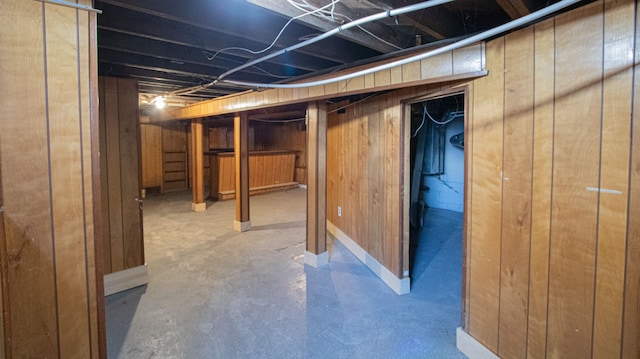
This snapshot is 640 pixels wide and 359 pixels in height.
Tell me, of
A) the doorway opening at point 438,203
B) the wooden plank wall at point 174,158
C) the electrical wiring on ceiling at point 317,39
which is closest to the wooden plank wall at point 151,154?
the wooden plank wall at point 174,158

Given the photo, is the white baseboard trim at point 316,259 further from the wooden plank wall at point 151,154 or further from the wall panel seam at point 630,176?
the wooden plank wall at point 151,154

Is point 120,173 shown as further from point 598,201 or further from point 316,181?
point 598,201

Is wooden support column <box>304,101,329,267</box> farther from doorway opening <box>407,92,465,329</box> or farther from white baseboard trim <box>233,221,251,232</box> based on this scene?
white baseboard trim <box>233,221,251,232</box>

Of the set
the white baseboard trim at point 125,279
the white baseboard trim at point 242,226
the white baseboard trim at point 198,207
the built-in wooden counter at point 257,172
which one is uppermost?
the built-in wooden counter at point 257,172

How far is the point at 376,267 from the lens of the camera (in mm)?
3232

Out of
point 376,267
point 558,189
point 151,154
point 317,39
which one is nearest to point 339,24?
point 317,39

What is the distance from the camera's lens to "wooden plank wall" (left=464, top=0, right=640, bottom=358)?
1222 millimetres

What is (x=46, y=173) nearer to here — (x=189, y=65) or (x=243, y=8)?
(x=243, y=8)

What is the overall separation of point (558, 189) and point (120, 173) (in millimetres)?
3153

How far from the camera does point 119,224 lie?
292 centimetres

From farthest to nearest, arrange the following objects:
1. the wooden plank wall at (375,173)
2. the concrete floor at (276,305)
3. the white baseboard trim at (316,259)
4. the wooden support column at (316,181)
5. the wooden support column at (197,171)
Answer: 1. the wooden support column at (197,171)
2. the white baseboard trim at (316,259)
3. the wooden support column at (316,181)
4. the wooden plank wall at (375,173)
5. the concrete floor at (276,305)

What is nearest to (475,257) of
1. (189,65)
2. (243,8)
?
(243,8)

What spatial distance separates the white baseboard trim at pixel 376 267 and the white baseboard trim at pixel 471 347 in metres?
0.78

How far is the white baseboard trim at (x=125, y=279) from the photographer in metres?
2.85
